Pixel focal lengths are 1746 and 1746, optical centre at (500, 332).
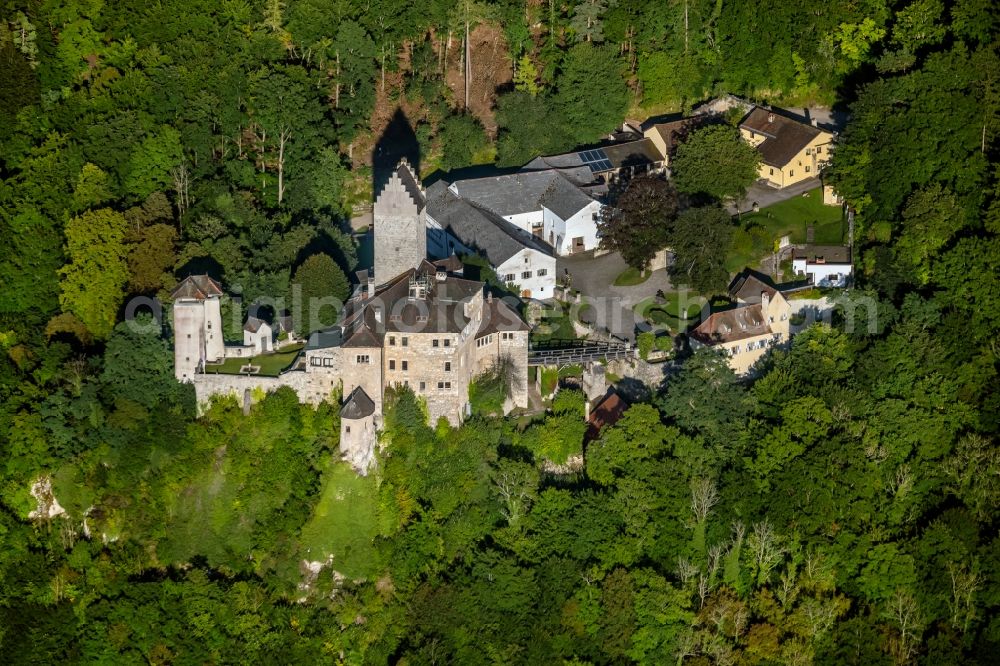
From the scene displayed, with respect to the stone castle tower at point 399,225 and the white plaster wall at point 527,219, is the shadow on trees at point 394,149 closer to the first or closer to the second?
the white plaster wall at point 527,219

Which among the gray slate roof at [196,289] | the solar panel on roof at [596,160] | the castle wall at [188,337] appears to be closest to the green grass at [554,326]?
the solar panel on roof at [596,160]

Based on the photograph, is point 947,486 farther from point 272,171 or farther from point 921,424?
point 272,171

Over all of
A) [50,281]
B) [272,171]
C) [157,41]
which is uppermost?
[157,41]

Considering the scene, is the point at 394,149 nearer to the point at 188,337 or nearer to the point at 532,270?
the point at 532,270

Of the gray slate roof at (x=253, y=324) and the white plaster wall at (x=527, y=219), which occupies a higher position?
the white plaster wall at (x=527, y=219)

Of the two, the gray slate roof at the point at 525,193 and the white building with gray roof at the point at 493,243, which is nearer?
the white building with gray roof at the point at 493,243

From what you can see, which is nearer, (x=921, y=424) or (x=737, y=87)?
(x=921, y=424)

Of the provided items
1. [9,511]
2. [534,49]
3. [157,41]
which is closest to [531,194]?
[534,49]

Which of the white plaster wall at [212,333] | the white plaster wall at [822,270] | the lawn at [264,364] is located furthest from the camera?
the white plaster wall at [822,270]
